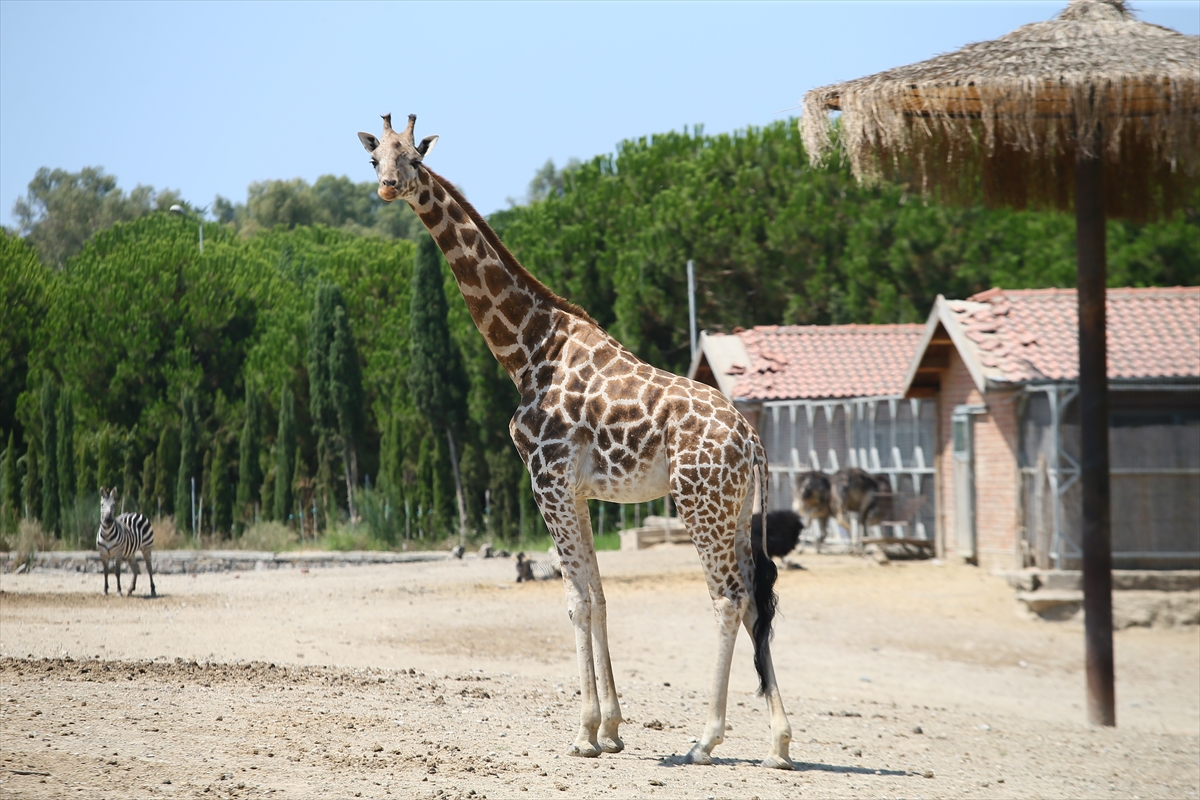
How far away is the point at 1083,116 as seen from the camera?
8.98 metres

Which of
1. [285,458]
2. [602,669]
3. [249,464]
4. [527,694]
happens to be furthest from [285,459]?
[602,669]

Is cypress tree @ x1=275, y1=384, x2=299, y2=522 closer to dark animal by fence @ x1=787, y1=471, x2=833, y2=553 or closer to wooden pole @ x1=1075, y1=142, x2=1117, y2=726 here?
dark animal by fence @ x1=787, y1=471, x2=833, y2=553

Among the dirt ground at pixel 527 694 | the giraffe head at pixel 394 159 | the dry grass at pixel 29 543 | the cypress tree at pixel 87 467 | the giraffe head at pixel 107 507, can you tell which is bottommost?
the dirt ground at pixel 527 694

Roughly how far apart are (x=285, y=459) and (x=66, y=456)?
1128 cm

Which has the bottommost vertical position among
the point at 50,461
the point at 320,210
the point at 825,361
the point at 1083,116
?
the point at 50,461

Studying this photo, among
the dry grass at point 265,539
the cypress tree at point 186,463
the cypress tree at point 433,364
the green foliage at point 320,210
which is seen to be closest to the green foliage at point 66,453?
the cypress tree at point 186,463

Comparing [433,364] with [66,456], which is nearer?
[66,456]

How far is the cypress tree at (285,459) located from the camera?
2564cm

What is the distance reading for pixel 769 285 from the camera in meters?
33.3

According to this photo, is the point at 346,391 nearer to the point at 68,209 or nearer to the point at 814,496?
the point at 68,209

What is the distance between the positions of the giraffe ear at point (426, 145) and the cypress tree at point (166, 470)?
14.6 meters

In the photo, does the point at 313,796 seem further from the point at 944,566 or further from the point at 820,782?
the point at 944,566

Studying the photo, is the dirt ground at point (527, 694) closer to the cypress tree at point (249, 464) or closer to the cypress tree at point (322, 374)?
the cypress tree at point (249, 464)

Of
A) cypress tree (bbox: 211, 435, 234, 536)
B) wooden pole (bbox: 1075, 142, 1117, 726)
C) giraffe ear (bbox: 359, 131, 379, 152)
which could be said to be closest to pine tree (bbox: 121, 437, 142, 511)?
cypress tree (bbox: 211, 435, 234, 536)
